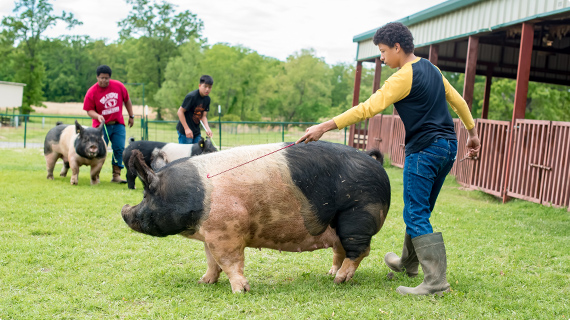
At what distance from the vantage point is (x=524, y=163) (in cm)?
875

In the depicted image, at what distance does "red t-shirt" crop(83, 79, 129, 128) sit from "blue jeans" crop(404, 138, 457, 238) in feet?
22.6

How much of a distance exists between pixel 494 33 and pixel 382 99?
1031cm

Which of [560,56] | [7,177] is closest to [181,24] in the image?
[560,56]

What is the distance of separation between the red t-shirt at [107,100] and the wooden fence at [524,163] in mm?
6268

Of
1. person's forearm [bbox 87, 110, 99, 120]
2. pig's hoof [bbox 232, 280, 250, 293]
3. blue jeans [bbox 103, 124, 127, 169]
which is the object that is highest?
person's forearm [bbox 87, 110, 99, 120]

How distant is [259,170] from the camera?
3.68 meters

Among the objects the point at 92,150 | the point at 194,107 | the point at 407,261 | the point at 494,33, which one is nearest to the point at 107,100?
the point at 92,150

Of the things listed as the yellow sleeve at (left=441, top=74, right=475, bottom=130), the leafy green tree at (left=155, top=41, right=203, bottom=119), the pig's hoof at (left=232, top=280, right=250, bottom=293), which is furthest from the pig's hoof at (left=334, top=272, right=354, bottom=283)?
the leafy green tree at (left=155, top=41, right=203, bottom=119)

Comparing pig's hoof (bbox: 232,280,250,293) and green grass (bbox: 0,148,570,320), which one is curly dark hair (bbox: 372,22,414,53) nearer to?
green grass (bbox: 0,148,570,320)

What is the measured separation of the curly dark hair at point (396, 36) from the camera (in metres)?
3.57

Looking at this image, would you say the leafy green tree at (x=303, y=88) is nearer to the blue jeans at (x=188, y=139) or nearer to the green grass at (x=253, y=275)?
the blue jeans at (x=188, y=139)

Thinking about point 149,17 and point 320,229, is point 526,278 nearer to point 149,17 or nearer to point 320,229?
point 320,229

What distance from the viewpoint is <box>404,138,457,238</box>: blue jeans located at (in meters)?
3.60

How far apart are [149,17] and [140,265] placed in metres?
51.0
